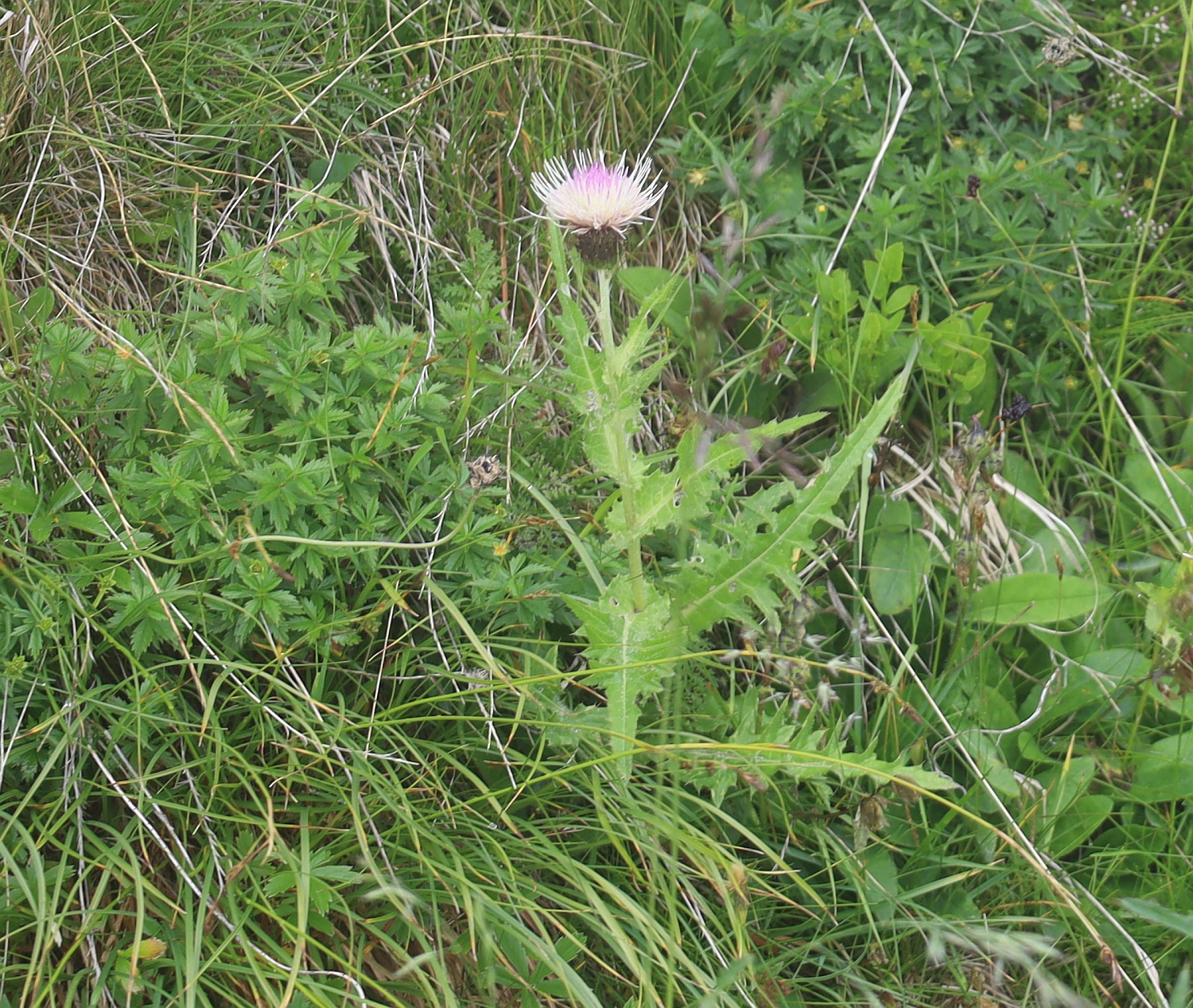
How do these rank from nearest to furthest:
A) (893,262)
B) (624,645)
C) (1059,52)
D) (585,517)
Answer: (624,645) → (585,517) → (893,262) → (1059,52)

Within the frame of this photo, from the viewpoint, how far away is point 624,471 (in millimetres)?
1647

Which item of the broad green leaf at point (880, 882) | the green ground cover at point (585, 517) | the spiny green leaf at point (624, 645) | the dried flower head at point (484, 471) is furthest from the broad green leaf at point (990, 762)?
the dried flower head at point (484, 471)

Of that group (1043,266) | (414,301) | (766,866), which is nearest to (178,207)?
(414,301)

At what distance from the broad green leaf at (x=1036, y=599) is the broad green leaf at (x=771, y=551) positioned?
17.7 inches

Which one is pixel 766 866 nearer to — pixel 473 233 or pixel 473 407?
pixel 473 407

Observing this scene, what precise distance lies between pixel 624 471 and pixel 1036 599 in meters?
0.87

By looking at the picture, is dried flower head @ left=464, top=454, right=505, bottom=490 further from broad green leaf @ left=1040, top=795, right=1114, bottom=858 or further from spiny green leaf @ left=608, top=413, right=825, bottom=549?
broad green leaf @ left=1040, top=795, right=1114, bottom=858

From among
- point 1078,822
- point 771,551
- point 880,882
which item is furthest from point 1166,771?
point 771,551

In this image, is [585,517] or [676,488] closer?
[676,488]

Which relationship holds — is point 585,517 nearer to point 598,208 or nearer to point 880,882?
point 598,208

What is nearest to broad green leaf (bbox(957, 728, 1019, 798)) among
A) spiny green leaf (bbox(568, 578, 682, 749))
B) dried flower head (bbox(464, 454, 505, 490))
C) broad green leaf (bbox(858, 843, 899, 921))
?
broad green leaf (bbox(858, 843, 899, 921))

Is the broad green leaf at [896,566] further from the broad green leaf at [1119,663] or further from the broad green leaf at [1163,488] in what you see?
the broad green leaf at [1163,488]

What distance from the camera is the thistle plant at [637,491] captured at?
162cm

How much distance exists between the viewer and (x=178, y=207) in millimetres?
2092
